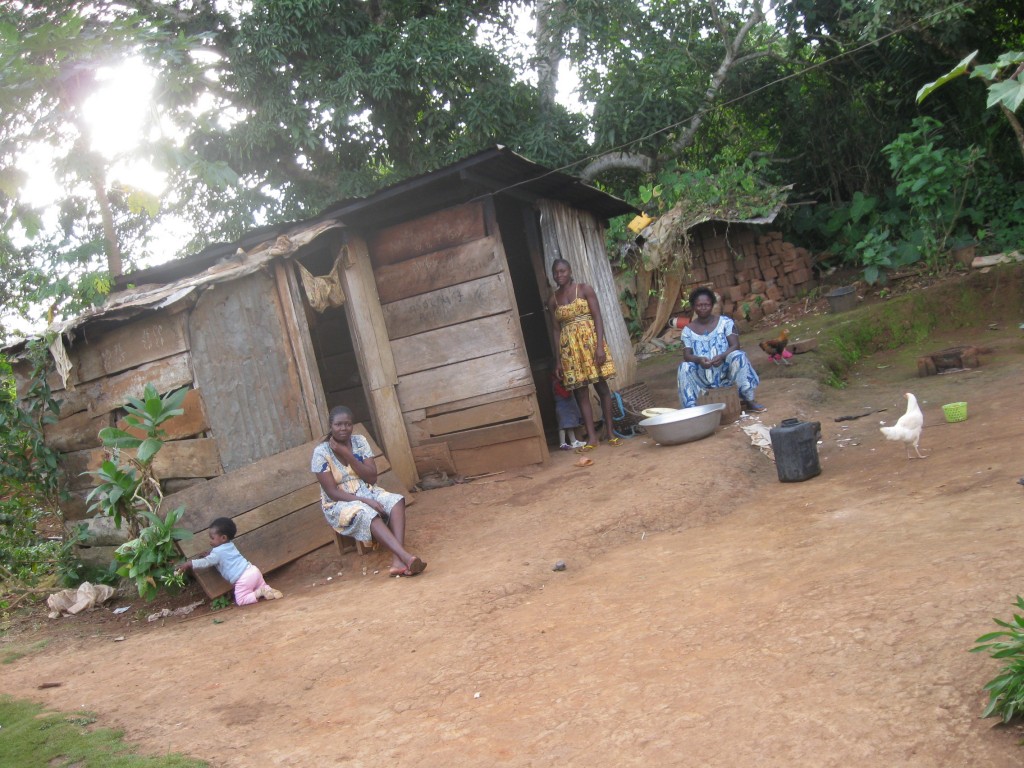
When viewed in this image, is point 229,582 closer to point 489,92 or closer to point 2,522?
point 2,522

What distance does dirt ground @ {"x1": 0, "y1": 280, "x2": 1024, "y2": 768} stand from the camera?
2.76m

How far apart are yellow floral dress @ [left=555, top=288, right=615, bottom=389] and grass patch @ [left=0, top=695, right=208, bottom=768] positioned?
5062 millimetres

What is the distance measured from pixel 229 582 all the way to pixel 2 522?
11.4ft

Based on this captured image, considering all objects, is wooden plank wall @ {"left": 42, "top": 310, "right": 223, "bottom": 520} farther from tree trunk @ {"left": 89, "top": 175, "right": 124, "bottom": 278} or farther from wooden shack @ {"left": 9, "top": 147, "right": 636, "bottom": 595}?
tree trunk @ {"left": 89, "top": 175, "right": 124, "bottom": 278}

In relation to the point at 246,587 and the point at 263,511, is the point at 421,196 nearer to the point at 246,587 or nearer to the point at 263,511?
the point at 263,511

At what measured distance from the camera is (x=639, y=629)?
150 inches

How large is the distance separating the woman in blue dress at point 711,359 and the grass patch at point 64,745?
5.73 m

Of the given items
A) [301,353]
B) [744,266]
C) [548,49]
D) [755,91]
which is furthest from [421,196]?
[744,266]

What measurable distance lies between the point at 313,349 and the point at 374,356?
71 cm

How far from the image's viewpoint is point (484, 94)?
40.4 feet

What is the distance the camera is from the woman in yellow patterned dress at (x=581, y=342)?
7.99 m

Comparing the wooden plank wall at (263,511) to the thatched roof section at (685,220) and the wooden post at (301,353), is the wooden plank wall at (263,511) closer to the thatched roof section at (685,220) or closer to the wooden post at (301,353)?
the wooden post at (301,353)

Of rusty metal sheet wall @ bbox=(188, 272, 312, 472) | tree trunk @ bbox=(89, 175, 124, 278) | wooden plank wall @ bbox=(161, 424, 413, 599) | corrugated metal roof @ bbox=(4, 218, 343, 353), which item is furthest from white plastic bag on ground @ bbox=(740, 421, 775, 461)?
tree trunk @ bbox=(89, 175, 124, 278)

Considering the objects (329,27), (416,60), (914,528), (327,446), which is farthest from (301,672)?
(329,27)
